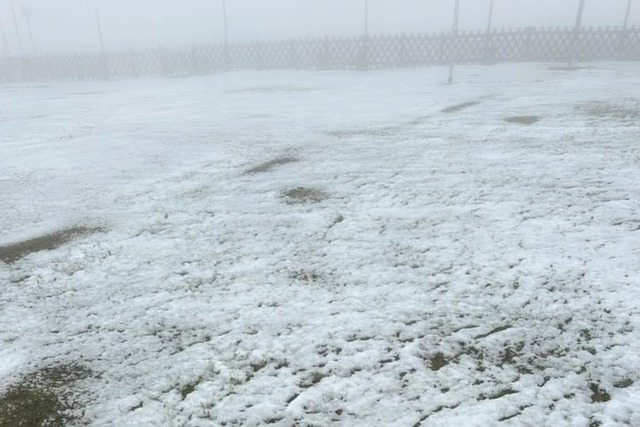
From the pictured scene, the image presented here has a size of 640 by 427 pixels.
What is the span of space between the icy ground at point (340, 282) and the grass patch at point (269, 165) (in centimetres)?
3

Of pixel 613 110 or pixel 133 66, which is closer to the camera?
pixel 613 110

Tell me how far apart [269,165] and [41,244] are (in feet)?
7.47

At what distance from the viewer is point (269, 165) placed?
15.2ft

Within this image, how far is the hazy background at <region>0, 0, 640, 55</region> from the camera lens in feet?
191

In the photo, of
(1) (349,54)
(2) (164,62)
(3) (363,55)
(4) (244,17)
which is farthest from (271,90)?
(4) (244,17)

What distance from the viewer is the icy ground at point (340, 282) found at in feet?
5.24

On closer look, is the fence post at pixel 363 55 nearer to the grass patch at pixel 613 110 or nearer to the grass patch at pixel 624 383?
the grass patch at pixel 613 110

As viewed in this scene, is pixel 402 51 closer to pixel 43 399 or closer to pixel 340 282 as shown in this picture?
pixel 340 282

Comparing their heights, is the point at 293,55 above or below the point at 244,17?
below

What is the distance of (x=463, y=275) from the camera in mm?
2334

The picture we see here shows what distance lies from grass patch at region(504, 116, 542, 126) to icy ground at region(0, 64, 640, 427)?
77 centimetres

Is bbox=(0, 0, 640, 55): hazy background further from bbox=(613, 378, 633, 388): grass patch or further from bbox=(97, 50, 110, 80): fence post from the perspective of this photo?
bbox=(613, 378, 633, 388): grass patch

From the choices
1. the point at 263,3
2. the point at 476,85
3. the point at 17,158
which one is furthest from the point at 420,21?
the point at 17,158

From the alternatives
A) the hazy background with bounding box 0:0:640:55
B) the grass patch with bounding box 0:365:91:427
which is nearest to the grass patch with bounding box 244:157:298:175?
the grass patch with bounding box 0:365:91:427
